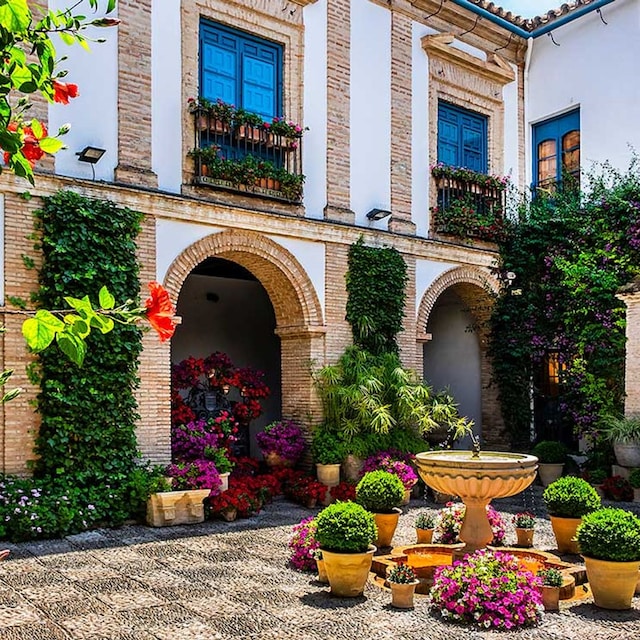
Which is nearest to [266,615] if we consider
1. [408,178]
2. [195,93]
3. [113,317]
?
[113,317]

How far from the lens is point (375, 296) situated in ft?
39.3

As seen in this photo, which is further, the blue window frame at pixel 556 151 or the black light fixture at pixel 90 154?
the blue window frame at pixel 556 151

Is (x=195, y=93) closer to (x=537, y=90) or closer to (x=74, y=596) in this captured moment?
(x=74, y=596)

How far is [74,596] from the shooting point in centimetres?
600

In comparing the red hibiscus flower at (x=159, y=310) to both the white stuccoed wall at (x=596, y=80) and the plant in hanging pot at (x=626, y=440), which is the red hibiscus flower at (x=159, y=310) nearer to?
the plant in hanging pot at (x=626, y=440)

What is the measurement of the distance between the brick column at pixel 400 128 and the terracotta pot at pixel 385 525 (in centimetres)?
596

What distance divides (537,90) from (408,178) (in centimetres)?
416

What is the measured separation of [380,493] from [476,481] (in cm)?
154

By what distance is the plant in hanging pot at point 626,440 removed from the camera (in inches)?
444

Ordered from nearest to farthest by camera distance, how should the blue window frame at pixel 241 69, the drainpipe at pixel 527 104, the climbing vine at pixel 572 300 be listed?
the blue window frame at pixel 241 69
the climbing vine at pixel 572 300
the drainpipe at pixel 527 104

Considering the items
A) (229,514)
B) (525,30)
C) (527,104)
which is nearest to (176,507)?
(229,514)

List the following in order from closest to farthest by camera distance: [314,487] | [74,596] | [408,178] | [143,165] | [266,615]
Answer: [266,615]
[74,596]
[143,165]
[314,487]
[408,178]

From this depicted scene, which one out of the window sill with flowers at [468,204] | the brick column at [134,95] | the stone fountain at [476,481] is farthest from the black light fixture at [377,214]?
the stone fountain at [476,481]

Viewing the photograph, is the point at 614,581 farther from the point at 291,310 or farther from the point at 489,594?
the point at 291,310
